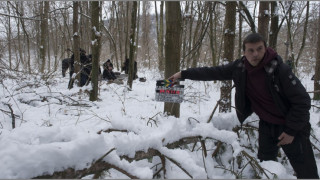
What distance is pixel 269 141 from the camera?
2203 mm

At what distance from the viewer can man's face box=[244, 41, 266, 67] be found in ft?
6.33

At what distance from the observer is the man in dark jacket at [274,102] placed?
183 centimetres

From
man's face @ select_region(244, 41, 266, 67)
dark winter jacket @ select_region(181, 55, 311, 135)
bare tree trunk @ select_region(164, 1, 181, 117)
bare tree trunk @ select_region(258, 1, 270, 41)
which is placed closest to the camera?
dark winter jacket @ select_region(181, 55, 311, 135)

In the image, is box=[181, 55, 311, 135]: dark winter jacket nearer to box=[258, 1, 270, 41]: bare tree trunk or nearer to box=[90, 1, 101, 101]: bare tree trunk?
box=[258, 1, 270, 41]: bare tree trunk

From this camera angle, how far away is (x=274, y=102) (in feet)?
6.43

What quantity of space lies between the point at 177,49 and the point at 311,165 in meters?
2.03

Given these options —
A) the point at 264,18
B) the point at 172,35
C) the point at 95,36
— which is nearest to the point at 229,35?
the point at 264,18

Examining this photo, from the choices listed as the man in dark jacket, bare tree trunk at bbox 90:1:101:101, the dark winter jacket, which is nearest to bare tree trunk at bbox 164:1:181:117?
the man in dark jacket

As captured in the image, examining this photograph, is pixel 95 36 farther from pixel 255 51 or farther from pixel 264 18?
pixel 255 51

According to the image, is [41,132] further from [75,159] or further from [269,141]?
[269,141]

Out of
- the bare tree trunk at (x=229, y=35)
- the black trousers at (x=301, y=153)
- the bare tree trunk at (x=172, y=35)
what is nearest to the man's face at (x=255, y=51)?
the black trousers at (x=301, y=153)

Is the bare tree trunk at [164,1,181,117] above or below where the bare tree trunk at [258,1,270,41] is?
below

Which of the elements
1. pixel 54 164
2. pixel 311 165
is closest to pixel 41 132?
pixel 54 164

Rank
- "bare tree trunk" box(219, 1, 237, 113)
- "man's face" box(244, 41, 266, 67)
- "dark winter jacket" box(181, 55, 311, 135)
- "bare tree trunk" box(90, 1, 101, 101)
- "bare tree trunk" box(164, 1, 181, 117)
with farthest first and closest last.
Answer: "bare tree trunk" box(90, 1, 101, 101)
"bare tree trunk" box(219, 1, 237, 113)
"bare tree trunk" box(164, 1, 181, 117)
"man's face" box(244, 41, 266, 67)
"dark winter jacket" box(181, 55, 311, 135)
